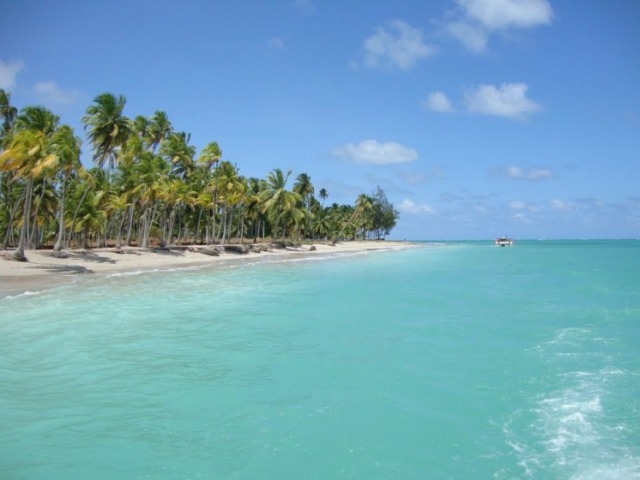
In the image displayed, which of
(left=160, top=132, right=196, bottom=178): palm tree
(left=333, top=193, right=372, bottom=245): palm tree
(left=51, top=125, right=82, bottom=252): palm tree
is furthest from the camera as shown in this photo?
(left=333, top=193, right=372, bottom=245): palm tree

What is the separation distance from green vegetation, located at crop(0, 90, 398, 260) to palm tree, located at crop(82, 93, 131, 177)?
88mm

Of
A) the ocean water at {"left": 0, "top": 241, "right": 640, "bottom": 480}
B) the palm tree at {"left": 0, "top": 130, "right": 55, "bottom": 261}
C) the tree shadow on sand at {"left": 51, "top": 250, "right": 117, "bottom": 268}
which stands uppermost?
the palm tree at {"left": 0, "top": 130, "right": 55, "bottom": 261}

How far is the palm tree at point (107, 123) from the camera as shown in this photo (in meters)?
41.9

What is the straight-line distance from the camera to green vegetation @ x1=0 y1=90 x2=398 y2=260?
30.2 m

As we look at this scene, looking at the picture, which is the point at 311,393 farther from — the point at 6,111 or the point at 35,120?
the point at 6,111

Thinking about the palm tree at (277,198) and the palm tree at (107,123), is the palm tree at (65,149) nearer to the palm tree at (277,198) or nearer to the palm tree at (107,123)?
the palm tree at (107,123)

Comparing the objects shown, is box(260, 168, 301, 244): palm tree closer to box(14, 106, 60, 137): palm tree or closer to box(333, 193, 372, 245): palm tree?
box(14, 106, 60, 137): palm tree

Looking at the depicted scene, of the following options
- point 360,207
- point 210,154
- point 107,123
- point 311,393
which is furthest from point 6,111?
point 360,207

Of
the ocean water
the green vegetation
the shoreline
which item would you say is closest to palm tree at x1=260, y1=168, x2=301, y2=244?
the green vegetation

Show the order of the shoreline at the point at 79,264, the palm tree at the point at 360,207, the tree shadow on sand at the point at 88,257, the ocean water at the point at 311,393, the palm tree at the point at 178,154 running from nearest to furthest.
Result: 1. the ocean water at the point at 311,393
2. the shoreline at the point at 79,264
3. the tree shadow on sand at the point at 88,257
4. the palm tree at the point at 178,154
5. the palm tree at the point at 360,207

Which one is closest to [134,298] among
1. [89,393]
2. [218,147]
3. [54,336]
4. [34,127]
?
[54,336]

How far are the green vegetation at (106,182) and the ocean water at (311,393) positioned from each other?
14.9 metres

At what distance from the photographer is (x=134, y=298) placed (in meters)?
19.6

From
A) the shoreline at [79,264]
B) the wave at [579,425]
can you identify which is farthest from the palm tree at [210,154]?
the wave at [579,425]
